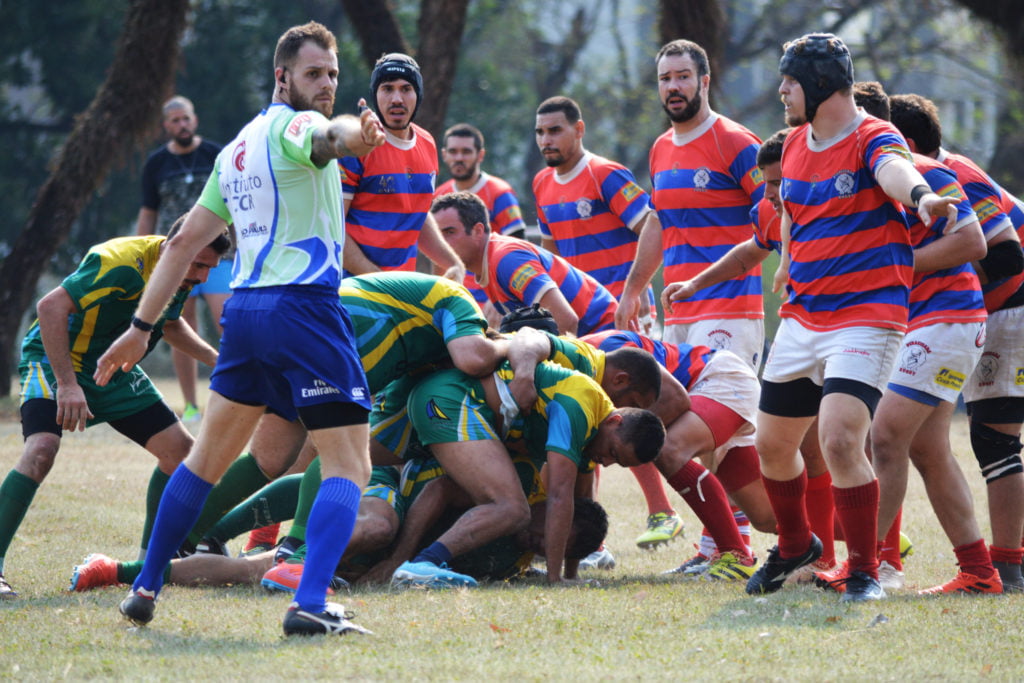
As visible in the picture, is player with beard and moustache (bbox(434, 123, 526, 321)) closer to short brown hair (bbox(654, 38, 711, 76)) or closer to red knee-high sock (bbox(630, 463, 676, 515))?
short brown hair (bbox(654, 38, 711, 76))

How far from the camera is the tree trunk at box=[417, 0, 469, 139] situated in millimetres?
13945

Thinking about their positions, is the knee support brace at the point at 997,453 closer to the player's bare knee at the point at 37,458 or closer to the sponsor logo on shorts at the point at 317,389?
the sponsor logo on shorts at the point at 317,389

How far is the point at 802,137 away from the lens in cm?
523

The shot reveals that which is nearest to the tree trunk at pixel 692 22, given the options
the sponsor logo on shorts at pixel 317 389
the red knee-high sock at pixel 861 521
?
the red knee-high sock at pixel 861 521

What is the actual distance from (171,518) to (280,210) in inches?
43.9

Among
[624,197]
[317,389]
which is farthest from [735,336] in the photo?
[317,389]

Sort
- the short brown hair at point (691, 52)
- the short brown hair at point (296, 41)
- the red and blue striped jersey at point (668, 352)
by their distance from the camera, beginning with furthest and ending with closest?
the short brown hair at point (691, 52)
the red and blue striped jersey at point (668, 352)
the short brown hair at point (296, 41)

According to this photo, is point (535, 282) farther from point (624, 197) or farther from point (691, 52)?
point (691, 52)

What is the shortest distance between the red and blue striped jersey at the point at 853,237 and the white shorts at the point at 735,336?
82.9 inches

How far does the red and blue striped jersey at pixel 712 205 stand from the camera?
288 inches

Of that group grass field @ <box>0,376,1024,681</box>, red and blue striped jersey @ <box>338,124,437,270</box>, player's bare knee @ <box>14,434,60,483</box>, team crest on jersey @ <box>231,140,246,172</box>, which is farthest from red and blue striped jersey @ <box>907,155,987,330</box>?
player's bare knee @ <box>14,434,60,483</box>

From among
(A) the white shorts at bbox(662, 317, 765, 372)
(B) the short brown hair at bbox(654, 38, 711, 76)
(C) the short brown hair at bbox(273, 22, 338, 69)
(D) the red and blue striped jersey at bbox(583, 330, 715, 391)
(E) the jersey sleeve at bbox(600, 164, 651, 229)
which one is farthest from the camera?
(E) the jersey sleeve at bbox(600, 164, 651, 229)

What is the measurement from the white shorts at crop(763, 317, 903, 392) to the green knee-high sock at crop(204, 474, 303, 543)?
2.27 meters

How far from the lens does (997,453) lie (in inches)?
227
